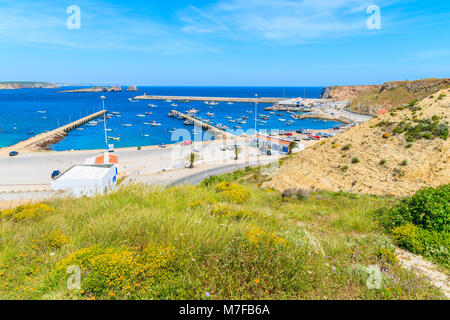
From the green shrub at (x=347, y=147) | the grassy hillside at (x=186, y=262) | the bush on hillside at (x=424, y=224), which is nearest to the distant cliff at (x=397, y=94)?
the green shrub at (x=347, y=147)

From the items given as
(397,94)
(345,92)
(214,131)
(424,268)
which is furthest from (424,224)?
(345,92)

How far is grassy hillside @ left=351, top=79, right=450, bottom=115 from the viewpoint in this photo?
263ft

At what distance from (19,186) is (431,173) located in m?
34.3

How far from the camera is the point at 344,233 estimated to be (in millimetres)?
5289

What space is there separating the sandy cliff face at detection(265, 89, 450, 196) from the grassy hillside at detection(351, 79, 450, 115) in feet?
240

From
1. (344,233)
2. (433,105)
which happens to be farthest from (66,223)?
(433,105)

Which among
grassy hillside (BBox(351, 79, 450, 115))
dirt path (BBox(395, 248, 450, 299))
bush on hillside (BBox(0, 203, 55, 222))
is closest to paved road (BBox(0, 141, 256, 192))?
bush on hillside (BBox(0, 203, 55, 222))

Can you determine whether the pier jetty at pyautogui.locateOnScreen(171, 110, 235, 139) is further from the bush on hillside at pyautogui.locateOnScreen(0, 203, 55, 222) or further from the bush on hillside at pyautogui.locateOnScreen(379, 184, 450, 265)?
the bush on hillside at pyautogui.locateOnScreen(379, 184, 450, 265)

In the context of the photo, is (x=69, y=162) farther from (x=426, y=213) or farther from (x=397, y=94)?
(x=397, y=94)

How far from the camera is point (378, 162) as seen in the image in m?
18.8

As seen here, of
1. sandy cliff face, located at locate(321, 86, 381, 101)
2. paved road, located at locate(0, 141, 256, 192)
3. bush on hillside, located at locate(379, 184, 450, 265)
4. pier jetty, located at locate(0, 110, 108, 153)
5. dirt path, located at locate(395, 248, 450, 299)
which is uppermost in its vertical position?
sandy cliff face, located at locate(321, 86, 381, 101)

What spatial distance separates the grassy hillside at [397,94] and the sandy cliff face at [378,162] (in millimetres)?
73004
